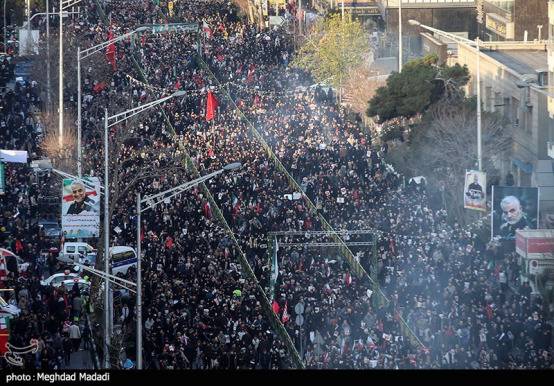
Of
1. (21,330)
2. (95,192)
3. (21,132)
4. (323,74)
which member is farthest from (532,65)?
(21,330)

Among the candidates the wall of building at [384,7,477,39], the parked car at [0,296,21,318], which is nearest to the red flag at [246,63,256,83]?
the wall of building at [384,7,477,39]

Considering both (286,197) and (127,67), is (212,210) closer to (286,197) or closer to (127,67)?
(286,197)

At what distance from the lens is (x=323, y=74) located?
269 feet

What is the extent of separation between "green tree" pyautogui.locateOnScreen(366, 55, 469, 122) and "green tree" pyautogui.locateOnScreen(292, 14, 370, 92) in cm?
1123

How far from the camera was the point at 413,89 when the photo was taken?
67.0 m

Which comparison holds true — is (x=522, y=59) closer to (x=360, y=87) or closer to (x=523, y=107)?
(x=360, y=87)

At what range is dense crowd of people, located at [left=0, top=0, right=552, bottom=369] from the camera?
36.9 meters

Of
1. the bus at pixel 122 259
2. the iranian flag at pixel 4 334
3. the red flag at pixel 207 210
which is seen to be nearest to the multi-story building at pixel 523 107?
the red flag at pixel 207 210

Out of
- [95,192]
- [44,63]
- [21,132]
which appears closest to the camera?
[95,192]

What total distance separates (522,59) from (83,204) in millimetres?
37004

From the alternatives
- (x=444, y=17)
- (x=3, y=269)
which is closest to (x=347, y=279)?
(x=3, y=269)

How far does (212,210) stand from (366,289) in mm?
12388

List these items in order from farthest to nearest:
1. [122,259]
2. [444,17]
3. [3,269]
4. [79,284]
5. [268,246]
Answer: [444,17]
[122,259]
[268,246]
[79,284]
[3,269]

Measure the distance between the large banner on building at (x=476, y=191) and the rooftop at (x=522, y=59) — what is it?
678 inches
